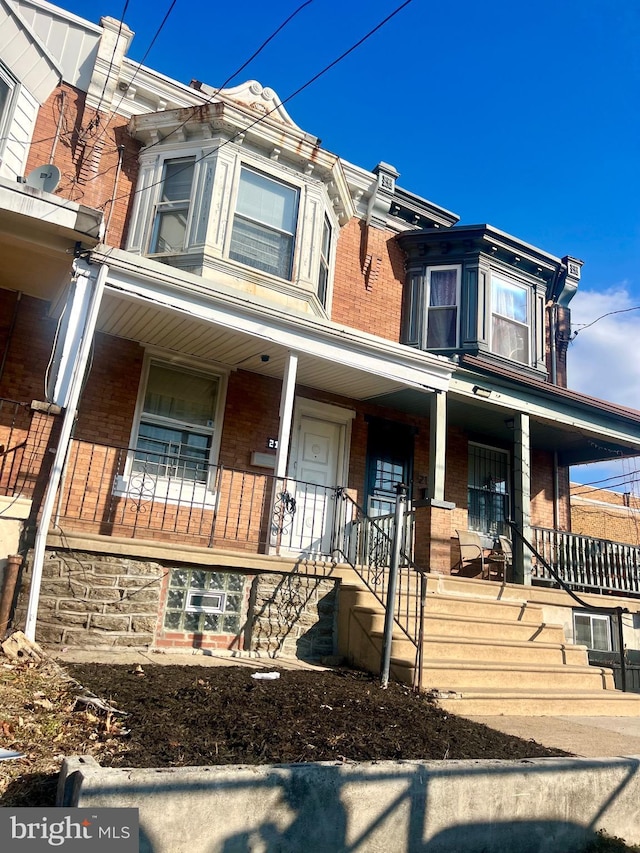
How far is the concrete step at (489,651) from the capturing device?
20.6 ft

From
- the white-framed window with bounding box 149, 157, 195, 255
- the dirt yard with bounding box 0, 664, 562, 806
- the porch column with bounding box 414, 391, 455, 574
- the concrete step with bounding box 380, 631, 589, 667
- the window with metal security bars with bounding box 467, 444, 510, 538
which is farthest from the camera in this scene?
the window with metal security bars with bounding box 467, 444, 510, 538

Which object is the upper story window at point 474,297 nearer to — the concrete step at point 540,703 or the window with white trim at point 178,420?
the window with white trim at point 178,420

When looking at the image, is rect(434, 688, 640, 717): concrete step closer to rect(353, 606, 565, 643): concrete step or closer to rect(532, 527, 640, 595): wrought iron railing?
rect(353, 606, 565, 643): concrete step

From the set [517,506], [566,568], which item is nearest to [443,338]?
[517,506]

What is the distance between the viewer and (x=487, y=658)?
6734 mm

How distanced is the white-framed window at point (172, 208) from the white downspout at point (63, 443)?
2.65 m

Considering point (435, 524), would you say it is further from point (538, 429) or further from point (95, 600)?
point (95, 600)

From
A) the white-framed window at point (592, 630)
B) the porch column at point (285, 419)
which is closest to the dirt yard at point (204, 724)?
the porch column at point (285, 419)

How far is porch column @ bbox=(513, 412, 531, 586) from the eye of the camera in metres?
9.97

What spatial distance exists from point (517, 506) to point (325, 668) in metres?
5.20

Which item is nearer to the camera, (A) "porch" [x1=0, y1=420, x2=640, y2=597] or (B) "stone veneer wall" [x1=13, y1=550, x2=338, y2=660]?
(B) "stone veneer wall" [x1=13, y1=550, x2=338, y2=660]

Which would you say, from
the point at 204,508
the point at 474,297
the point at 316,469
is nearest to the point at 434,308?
the point at 474,297

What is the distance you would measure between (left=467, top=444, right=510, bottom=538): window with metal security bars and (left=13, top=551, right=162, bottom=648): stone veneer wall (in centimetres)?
689

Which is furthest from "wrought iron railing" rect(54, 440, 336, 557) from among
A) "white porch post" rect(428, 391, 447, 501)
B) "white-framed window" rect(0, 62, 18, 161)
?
"white-framed window" rect(0, 62, 18, 161)
